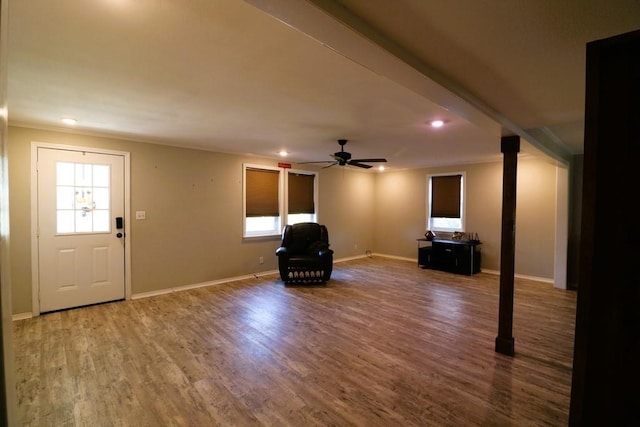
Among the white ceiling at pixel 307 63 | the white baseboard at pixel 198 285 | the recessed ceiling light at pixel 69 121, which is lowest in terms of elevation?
the white baseboard at pixel 198 285

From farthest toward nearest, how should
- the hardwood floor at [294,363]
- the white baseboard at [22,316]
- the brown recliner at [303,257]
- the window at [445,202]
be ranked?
the window at [445,202] → the brown recliner at [303,257] → the white baseboard at [22,316] → the hardwood floor at [294,363]

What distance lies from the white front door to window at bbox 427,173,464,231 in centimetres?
634

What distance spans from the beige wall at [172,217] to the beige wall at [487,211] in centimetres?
352

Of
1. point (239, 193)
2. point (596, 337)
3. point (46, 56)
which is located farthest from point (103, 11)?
point (239, 193)

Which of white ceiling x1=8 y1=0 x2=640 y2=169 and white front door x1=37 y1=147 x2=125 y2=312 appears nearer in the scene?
white ceiling x1=8 y1=0 x2=640 y2=169

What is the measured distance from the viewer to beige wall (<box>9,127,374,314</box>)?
3.60m

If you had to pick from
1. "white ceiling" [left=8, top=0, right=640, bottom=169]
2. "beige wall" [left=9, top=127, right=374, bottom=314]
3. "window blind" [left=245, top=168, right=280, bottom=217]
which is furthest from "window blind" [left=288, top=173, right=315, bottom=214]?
"white ceiling" [left=8, top=0, right=640, bottom=169]

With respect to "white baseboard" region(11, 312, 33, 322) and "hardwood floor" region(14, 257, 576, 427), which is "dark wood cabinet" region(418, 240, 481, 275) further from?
"white baseboard" region(11, 312, 33, 322)

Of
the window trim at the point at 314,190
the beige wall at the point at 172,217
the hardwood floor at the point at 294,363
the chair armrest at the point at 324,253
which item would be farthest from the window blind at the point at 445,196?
the beige wall at the point at 172,217

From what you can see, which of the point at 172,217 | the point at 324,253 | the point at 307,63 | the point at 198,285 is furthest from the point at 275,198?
the point at 307,63

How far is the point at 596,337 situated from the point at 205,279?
16.8ft

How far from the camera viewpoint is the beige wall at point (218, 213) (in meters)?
3.65

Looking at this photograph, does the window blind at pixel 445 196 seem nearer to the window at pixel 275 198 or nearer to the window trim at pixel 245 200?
the window at pixel 275 198

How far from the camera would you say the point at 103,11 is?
4.88 feet
